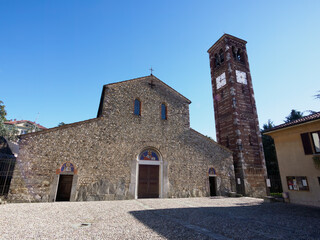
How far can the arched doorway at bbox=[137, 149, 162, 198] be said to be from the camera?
12.9 meters

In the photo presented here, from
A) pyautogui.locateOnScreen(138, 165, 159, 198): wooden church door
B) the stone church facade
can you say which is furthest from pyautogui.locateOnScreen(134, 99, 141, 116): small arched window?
pyautogui.locateOnScreen(138, 165, 159, 198): wooden church door

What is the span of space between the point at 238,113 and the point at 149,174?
10535 millimetres

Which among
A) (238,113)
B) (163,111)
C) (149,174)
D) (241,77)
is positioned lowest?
(149,174)

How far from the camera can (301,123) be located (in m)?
10.5

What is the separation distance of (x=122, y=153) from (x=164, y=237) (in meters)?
8.81

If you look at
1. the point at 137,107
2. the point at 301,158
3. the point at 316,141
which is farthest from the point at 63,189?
the point at 316,141

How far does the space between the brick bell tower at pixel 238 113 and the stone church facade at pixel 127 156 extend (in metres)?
1.43

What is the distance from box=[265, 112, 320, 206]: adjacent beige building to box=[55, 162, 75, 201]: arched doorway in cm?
1393

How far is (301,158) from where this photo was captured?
10664mm

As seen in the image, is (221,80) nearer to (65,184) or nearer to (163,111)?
(163,111)

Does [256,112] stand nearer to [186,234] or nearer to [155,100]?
[155,100]

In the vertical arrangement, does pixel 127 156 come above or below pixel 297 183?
above

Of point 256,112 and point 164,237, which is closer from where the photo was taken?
point 164,237

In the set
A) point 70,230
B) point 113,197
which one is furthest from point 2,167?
point 70,230
